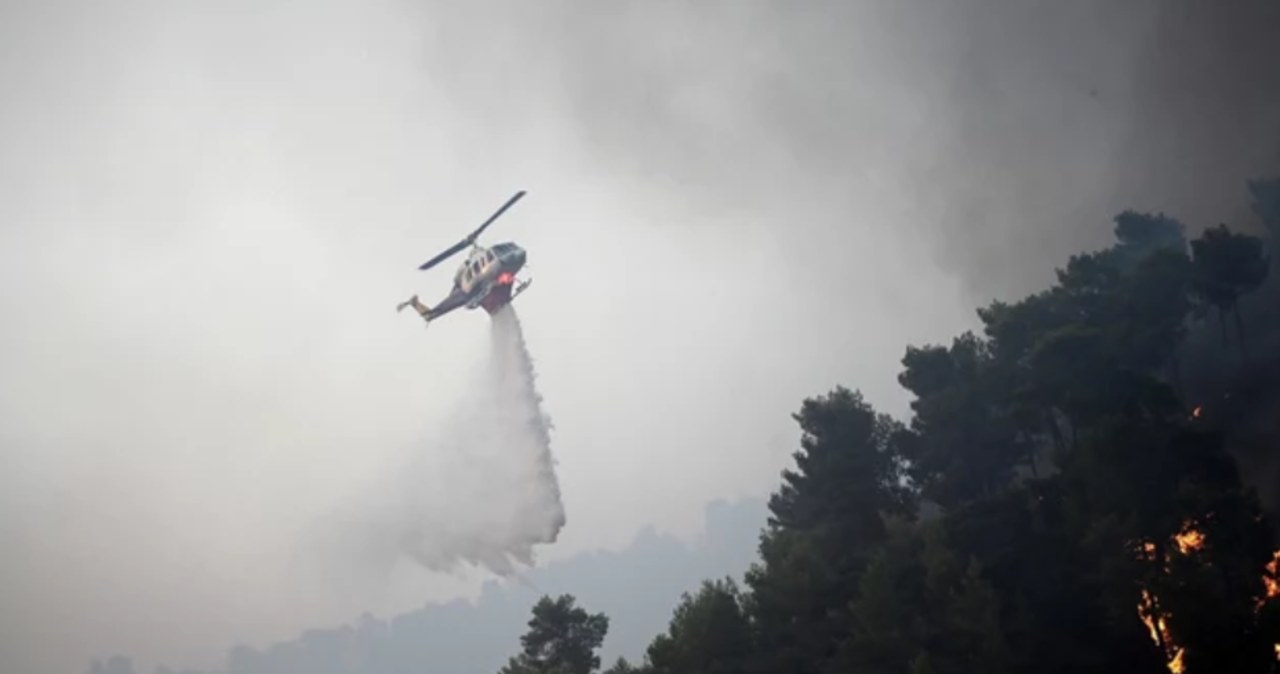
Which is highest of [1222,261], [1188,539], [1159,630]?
[1222,261]

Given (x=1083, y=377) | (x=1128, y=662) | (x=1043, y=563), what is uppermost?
(x=1083, y=377)

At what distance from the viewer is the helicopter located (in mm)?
59094

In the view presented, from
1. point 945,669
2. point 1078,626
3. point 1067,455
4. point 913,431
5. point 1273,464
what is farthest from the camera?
point 1273,464

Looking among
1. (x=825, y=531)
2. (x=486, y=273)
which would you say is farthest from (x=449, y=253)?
(x=825, y=531)

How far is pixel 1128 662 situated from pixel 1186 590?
22.7 feet

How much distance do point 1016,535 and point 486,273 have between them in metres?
37.9

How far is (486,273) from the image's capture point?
5972 centimetres

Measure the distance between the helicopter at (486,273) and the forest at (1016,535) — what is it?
21.9 meters

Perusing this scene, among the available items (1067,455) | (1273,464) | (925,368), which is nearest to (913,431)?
(925,368)

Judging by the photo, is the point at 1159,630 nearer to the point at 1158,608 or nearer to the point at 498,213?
the point at 1158,608

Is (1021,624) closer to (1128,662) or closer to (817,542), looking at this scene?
(1128,662)

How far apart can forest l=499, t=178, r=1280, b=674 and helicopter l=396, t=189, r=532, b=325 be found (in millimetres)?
21939

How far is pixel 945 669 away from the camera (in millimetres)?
36031

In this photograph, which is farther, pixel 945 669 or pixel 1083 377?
pixel 1083 377
